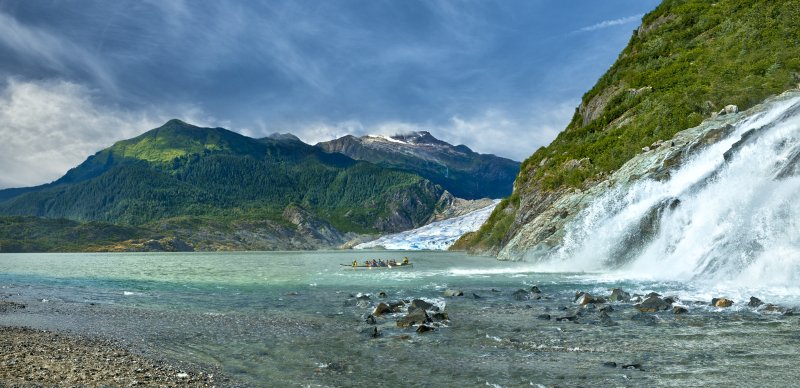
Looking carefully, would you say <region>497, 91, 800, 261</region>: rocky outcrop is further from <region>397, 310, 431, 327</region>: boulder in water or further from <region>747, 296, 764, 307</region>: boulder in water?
<region>397, 310, 431, 327</region>: boulder in water

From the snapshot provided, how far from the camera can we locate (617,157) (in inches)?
2852

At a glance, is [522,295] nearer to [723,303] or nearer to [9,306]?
[723,303]

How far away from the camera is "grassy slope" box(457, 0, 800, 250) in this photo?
62.7 meters

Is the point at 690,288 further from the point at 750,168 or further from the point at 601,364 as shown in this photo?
the point at 601,364

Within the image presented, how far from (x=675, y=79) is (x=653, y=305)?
62340 millimetres

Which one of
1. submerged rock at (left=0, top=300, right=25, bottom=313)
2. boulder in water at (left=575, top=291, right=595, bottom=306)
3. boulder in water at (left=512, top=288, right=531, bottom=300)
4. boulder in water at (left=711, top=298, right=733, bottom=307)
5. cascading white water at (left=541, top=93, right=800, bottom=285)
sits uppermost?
cascading white water at (left=541, top=93, right=800, bottom=285)

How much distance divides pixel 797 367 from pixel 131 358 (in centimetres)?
2110

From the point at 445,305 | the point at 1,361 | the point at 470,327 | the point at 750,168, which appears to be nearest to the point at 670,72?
the point at 750,168

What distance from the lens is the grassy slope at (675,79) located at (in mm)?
62688

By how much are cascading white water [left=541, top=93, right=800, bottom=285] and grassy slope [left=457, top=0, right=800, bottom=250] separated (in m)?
14.7

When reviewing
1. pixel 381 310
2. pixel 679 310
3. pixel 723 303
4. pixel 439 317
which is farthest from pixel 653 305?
pixel 381 310

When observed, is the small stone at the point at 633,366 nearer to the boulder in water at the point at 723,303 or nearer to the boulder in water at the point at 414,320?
the boulder in water at the point at 414,320

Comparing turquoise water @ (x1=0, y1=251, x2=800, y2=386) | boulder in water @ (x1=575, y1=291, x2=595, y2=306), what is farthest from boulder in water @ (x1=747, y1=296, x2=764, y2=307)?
boulder in water @ (x1=575, y1=291, x2=595, y2=306)

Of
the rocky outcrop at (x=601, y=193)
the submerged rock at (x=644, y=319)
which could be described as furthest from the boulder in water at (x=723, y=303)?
the rocky outcrop at (x=601, y=193)
